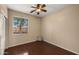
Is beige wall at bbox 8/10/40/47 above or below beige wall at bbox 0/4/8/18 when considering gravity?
below

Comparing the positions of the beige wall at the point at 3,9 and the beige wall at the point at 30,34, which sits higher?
the beige wall at the point at 3,9

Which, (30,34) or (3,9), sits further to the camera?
(30,34)

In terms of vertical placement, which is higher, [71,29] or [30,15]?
[30,15]

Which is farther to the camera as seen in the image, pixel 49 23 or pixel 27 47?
pixel 49 23

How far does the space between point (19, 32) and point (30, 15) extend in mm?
366

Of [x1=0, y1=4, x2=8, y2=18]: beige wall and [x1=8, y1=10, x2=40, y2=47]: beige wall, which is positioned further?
[x1=8, y1=10, x2=40, y2=47]: beige wall

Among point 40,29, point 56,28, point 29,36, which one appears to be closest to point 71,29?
point 56,28

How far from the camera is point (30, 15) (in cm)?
157

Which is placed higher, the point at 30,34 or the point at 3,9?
the point at 3,9

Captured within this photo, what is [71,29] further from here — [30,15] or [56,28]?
[30,15]

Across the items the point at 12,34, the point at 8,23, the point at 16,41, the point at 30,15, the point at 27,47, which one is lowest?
the point at 27,47

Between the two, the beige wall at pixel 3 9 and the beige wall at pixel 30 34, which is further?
the beige wall at pixel 30 34
